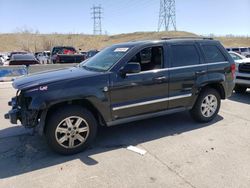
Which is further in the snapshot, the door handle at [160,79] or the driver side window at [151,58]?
the driver side window at [151,58]

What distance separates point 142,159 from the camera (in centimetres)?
395

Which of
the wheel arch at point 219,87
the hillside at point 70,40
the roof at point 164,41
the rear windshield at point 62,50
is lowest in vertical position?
the wheel arch at point 219,87

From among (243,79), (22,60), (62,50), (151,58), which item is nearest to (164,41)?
(151,58)

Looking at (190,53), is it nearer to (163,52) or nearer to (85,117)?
(163,52)

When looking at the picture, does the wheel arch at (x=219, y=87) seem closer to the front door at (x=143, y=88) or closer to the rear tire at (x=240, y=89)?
the front door at (x=143, y=88)

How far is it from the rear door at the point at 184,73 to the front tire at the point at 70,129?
179cm

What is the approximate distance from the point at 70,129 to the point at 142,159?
1256 millimetres

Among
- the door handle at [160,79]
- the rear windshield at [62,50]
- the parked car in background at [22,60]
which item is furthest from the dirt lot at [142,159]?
the rear windshield at [62,50]

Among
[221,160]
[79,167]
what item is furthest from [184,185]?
[79,167]

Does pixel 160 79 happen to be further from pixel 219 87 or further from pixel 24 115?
pixel 24 115

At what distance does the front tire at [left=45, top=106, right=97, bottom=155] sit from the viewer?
3969 mm

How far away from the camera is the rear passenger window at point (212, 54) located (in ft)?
18.2

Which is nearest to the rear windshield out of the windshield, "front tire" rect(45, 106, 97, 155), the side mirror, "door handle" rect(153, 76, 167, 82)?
the windshield

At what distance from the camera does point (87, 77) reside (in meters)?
Answer: 4.16
